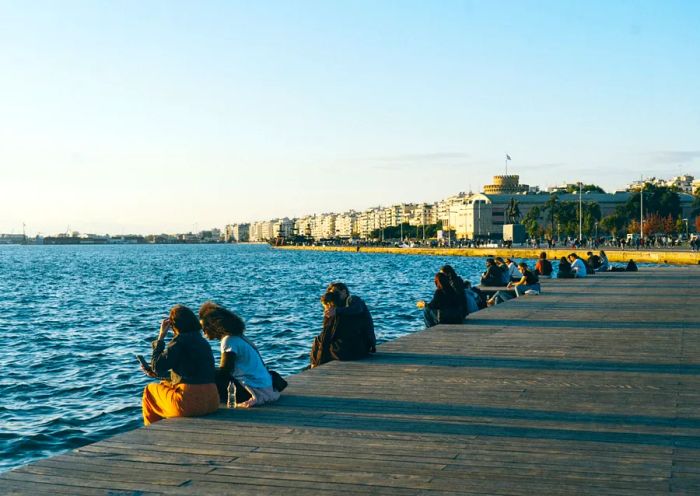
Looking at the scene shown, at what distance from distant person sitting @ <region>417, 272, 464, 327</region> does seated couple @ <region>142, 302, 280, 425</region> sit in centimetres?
855

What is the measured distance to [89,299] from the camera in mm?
50094

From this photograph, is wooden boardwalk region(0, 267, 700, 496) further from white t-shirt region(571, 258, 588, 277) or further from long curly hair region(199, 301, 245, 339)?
white t-shirt region(571, 258, 588, 277)

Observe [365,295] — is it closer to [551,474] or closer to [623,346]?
[623,346]

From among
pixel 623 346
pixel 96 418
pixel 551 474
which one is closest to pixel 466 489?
pixel 551 474

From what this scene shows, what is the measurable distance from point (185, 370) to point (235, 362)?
29.5 inches

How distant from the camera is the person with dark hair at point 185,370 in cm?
858

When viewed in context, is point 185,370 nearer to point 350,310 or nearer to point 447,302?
point 350,310

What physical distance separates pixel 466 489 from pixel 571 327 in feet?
40.2

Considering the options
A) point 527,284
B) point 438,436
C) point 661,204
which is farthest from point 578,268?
point 661,204

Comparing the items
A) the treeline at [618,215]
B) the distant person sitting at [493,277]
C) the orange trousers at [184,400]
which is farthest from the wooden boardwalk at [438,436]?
the treeline at [618,215]

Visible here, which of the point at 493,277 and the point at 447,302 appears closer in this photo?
the point at 447,302

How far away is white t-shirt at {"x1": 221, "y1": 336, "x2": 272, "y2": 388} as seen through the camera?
9211 millimetres

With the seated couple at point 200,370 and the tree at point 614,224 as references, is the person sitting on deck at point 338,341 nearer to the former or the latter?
the seated couple at point 200,370

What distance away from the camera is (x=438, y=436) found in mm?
7957
